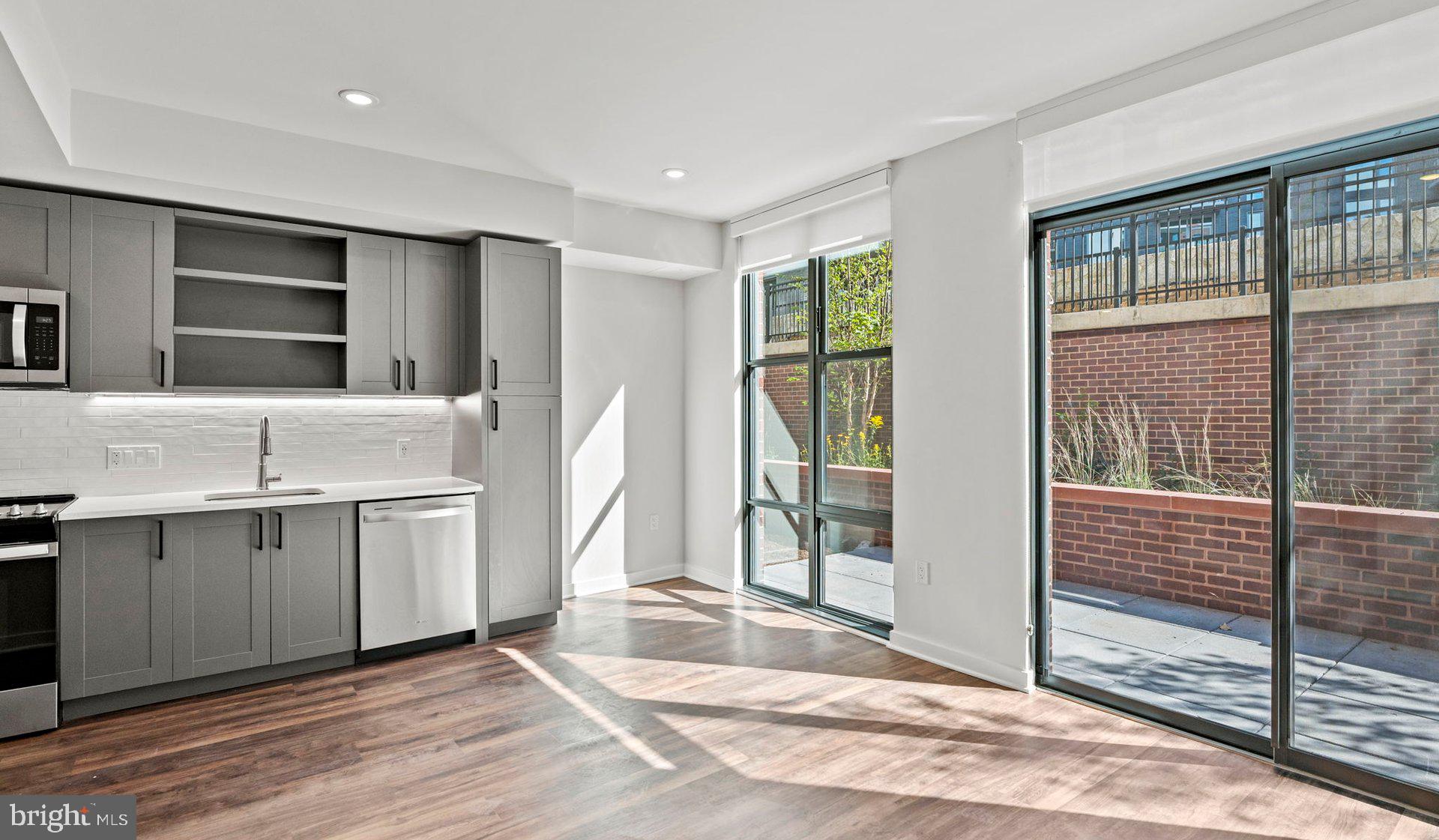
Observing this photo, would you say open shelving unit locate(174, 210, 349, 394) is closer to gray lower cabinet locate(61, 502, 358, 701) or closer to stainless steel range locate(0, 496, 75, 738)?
gray lower cabinet locate(61, 502, 358, 701)

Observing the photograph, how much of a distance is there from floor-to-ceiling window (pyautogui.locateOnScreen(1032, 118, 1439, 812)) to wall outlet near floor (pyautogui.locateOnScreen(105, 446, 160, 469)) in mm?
4530

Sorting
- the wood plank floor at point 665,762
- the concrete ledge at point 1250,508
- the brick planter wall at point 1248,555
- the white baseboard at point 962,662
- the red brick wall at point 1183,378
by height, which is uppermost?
the red brick wall at point 1183,378

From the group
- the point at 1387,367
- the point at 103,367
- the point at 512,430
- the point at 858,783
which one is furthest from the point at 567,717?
the point at 1387,367

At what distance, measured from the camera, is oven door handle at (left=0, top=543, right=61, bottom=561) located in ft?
9.48

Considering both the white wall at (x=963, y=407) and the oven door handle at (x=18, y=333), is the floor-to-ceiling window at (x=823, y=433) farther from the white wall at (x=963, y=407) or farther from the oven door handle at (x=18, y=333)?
the oven door handle at (x=18, y=333)

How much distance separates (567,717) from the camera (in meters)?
3.18

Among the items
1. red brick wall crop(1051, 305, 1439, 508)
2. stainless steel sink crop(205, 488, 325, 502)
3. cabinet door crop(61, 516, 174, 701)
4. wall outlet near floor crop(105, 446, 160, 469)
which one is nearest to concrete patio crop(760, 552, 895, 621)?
red brick wall crop(1051, 305, 1439, 508)

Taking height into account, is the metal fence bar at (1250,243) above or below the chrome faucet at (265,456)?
above

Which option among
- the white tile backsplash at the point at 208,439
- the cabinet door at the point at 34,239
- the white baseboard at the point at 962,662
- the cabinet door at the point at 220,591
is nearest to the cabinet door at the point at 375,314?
the white tile backsplash at the point at 208,439

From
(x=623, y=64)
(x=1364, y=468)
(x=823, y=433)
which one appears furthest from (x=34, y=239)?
(x=1364, y=468)

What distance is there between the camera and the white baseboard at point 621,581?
17.1 feet

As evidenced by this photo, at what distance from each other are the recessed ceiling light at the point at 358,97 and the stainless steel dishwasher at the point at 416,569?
79.2 inches

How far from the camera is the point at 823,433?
4.83 metres

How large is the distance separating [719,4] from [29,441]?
3.80 meters
